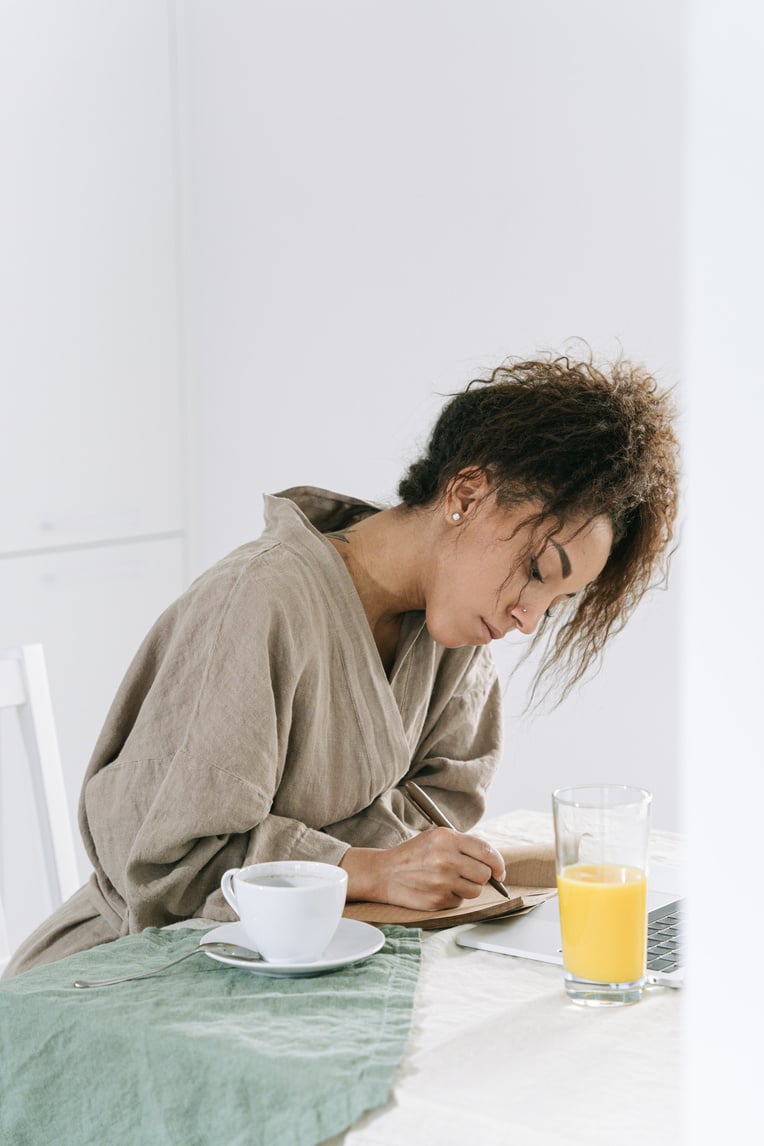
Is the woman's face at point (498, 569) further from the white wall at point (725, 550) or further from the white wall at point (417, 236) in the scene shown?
the white wall at point (417, 236)

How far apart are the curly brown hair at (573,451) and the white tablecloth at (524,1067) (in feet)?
1.42

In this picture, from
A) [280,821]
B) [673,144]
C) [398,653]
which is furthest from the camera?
[673,144]

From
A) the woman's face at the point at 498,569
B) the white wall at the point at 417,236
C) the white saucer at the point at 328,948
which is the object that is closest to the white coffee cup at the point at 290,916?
the white saucer at the point at 328,948

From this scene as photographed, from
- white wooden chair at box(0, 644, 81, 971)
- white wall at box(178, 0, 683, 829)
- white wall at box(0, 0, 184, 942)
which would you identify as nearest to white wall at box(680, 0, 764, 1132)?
white wooden chair at box(0, 644, 81, 971)

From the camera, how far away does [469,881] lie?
1.08m

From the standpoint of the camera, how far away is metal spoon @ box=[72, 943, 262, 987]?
88cm

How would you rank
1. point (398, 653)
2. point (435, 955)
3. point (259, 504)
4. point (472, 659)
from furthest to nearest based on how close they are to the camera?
point (259, 504)
point (472, 659)
point (398, 653)
point (435, 955)

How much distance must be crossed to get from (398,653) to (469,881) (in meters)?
0.32

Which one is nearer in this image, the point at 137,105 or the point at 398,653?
the point at 398,653

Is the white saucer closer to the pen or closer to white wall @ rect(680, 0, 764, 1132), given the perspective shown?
the pen

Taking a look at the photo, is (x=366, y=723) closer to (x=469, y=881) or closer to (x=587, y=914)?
(x=469, y=881)

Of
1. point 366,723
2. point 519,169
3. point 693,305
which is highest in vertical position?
point 519,169

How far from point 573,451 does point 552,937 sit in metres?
0.43

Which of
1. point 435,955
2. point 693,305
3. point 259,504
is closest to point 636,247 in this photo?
point 259,504
